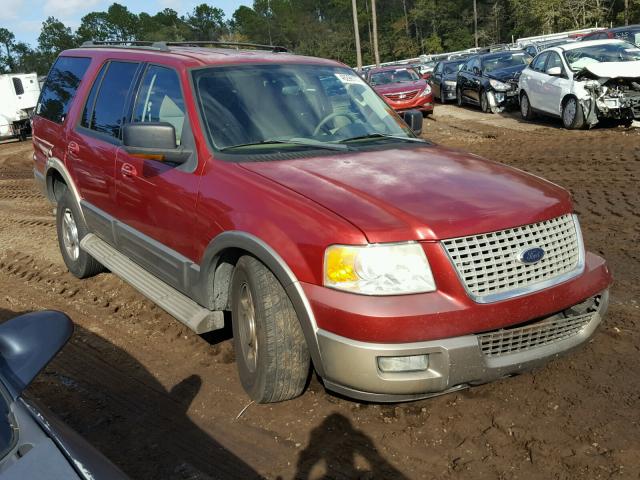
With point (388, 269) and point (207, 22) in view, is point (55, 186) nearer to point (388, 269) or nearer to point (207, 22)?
point (388, 269)

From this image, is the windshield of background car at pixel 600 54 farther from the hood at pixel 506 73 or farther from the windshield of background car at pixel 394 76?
the windshield of background car at pixel 394 76

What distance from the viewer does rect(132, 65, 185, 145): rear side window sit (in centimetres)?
423

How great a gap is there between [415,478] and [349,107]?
2.58m

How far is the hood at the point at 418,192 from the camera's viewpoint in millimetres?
3033

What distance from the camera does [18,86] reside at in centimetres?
2389

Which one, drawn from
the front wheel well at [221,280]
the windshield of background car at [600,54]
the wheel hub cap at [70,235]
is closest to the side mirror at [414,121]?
the front wheel well at [221,280]

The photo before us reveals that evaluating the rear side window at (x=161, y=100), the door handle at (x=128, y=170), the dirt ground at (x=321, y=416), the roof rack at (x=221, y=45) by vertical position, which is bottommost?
the dirt ground at (x=321, y=416)

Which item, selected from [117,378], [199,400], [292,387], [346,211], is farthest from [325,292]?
[117,378]

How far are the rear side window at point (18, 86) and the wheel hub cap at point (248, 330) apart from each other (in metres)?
23.4

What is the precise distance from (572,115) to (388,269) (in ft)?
37.9

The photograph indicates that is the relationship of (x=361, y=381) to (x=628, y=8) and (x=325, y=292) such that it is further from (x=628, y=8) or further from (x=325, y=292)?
(x=628, y=8)

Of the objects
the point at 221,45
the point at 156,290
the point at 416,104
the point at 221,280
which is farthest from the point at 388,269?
the point at 416,104

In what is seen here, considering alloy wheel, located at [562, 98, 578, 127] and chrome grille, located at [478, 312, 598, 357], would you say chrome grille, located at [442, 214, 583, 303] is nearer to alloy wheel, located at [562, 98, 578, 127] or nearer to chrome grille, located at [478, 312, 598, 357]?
chrome grille, located at [478, 312, 598, 357]

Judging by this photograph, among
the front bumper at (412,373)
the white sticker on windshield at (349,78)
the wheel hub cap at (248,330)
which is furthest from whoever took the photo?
the white sticker on windshield at (349,78)
